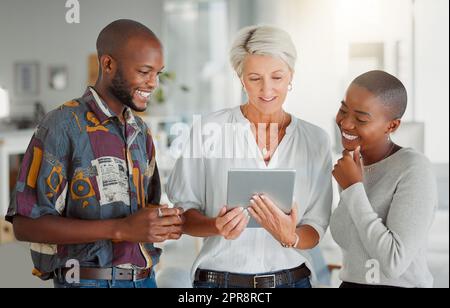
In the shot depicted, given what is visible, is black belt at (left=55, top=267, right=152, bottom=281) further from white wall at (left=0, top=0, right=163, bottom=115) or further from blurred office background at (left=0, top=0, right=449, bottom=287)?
white wall at (left=0, top=0, right=163, bottom=115)

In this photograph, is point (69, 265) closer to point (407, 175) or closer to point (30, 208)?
point (30, 208)

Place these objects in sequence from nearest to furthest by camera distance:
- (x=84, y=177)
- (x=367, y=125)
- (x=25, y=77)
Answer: (x=84, y=177) < (x=367, y=125) < (x=25, y=77)

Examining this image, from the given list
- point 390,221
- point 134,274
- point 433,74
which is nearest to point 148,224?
point 134,274

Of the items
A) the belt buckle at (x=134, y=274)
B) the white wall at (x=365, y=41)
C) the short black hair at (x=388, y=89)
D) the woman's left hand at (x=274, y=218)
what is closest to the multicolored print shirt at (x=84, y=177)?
the belt buckle at (x=134, y=274)

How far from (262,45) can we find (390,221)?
1.46ft

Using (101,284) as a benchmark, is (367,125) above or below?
above

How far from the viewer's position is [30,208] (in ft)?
3.55

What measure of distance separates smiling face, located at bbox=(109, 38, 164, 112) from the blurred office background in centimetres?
6

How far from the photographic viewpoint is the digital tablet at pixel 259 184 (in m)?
1.12

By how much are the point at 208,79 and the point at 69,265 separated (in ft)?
1.62

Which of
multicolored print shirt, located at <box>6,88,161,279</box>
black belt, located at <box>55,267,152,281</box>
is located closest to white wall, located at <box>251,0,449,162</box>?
multicolored print shirt, located at <box>6,88,161,279</box>

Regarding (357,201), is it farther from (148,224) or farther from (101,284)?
(101,284)

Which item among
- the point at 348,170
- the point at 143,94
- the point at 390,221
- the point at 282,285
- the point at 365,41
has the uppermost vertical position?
the point at 365,41

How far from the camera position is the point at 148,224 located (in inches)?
43.8
